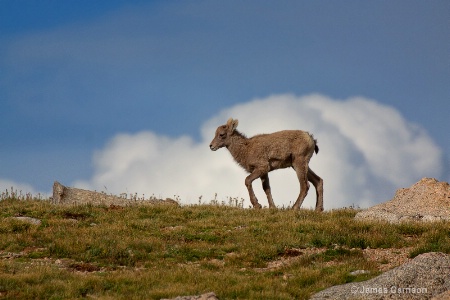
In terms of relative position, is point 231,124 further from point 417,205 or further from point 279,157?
point 417,205

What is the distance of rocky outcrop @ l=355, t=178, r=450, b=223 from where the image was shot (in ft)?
78.5

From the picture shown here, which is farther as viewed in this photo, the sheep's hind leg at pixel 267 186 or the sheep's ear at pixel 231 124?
the sheep's ear at pixel 231 124

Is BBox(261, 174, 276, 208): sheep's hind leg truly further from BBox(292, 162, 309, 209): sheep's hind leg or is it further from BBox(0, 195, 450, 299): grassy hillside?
BBox(0, 195, 450, 299): grassy hillside

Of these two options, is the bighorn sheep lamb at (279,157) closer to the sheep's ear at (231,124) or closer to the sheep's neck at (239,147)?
the sheep's neck at (239,147)

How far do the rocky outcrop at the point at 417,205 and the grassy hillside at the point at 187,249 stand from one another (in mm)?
1163

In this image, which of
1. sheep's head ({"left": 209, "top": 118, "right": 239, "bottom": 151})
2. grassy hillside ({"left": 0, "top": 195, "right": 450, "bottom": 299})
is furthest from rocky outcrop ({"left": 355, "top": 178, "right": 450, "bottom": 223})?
sheep's head ({"left": 209, "top": 118, "right": 239, "bottom": 151})

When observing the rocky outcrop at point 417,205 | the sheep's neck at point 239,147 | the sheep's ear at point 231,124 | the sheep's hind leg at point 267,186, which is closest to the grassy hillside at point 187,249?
the rocky outcrop at point 417,205

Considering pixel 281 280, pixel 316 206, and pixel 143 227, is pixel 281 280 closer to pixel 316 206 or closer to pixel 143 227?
pixel 143 227

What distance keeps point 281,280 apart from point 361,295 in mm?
2660

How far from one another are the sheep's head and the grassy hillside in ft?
11.8

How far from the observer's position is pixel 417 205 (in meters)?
25.1

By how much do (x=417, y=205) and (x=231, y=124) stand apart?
8.28 metres

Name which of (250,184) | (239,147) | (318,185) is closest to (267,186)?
(250,184)

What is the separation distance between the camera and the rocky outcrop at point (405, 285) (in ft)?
43.4
